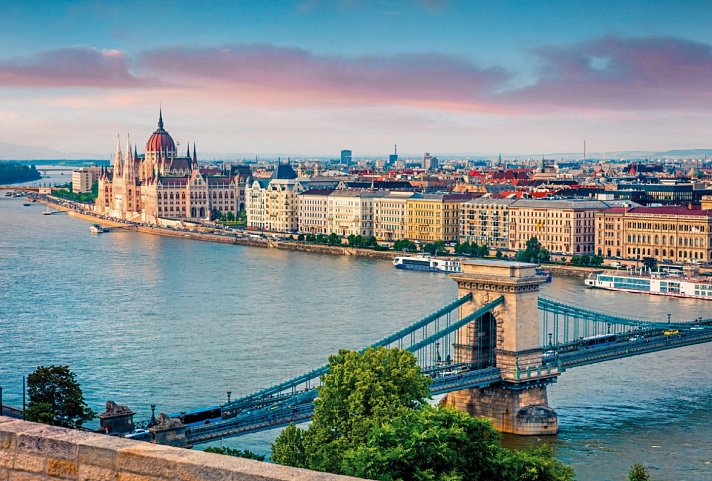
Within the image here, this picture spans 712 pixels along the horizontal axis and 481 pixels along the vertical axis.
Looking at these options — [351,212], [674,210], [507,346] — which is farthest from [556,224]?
[507,346]

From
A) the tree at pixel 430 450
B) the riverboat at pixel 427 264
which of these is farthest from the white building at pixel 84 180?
the tree at pixel 430 450

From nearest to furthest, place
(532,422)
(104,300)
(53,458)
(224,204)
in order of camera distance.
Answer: (53,458) < (532,422) < (104,300) < (224,204)

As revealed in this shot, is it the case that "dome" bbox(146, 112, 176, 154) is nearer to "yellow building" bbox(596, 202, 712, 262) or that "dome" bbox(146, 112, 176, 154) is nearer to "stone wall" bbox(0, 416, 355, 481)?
"yellow building" bbox(596, 202, 712, 262)

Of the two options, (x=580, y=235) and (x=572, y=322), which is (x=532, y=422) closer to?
(x=572, y=322)

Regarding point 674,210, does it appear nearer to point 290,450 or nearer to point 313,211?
point 313,211

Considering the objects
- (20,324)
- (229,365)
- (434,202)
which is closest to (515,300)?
(229,365)

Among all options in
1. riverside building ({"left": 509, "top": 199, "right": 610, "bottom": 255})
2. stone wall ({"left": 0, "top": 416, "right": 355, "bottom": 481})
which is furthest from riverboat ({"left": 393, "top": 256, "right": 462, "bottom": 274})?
stone wall ({"left": 0, "top": 416, "right": 355, "bottom": 481})
